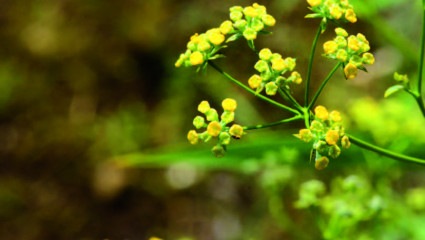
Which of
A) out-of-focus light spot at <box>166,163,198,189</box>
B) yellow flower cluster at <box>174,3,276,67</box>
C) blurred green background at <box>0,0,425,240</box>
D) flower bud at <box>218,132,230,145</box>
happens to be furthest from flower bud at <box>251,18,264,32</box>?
out-of-focus light spot at <box>166,163,198,189</box>

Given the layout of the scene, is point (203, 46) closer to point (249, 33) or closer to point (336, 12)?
point (249, 33)

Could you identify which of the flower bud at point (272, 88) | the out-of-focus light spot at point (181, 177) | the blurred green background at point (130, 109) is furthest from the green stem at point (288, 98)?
the out-of-focus light spot at point (181, 177)

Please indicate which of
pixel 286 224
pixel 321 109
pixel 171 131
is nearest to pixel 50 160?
pixel 171 131

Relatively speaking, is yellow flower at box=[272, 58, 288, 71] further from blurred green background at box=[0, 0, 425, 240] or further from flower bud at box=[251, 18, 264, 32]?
blurred green background at box=[0, 0, 425, 240]

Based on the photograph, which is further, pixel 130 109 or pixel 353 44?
pixel 130 109

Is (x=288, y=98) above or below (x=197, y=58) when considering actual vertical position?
below

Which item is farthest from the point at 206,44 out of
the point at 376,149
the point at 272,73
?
the point at 376,149
